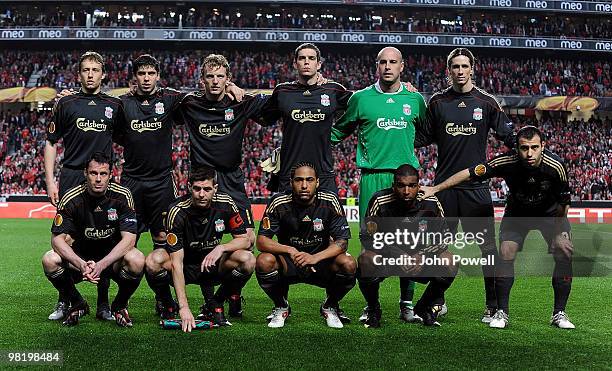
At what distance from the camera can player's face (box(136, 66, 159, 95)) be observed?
689cm

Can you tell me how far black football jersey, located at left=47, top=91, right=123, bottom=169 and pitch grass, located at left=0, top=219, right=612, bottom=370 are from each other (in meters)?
1.56

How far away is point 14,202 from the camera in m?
24.7

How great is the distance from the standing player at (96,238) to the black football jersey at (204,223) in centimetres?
38

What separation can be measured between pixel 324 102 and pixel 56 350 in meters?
3.33

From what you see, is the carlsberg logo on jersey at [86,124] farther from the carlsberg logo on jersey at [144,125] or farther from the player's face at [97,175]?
the player's face at [97,175]

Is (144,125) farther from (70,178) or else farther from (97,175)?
(97,175)

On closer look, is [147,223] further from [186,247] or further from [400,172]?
[400,172]

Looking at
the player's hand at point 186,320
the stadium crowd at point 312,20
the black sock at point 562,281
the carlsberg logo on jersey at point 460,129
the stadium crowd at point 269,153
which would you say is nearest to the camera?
the player's hand at point 186,320

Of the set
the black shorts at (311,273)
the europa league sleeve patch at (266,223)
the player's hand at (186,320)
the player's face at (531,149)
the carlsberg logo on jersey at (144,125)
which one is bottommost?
the player's hand at (186,320)

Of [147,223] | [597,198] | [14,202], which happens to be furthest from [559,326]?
[597,198]

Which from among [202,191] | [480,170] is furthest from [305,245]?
[480,170]

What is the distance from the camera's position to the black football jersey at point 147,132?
6980 mm

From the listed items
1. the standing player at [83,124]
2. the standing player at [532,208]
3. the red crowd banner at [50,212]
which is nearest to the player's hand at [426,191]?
the standing player at [532,208]

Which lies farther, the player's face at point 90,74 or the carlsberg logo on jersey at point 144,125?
the carlsberg logo on jersey at point 144,125
